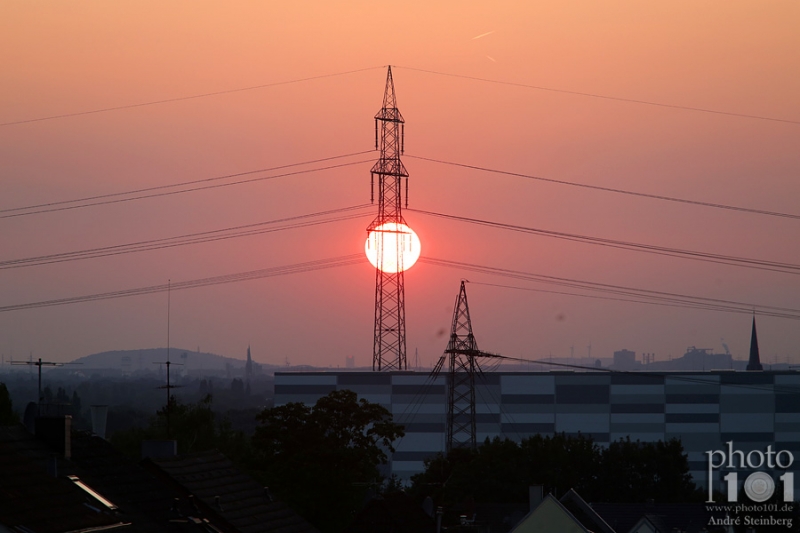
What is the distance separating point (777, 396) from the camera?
160m

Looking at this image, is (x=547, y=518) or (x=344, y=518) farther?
(x=344, y=518)

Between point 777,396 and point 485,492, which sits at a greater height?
point 777,396

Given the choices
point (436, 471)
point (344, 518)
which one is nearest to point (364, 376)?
point (436, 471)

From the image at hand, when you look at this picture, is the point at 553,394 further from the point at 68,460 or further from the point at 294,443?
the point at 68,460

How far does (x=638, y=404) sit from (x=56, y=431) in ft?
456

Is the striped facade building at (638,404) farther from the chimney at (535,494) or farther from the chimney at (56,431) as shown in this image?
the chimney at (56,431)

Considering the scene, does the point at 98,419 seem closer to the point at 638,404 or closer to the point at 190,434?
the point at 190,434

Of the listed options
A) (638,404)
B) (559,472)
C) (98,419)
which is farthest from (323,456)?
(638,404)

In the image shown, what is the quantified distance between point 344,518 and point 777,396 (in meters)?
116

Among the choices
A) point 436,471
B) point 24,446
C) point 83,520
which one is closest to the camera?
point 83,520

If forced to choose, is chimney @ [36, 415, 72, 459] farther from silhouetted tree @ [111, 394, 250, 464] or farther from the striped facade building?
the striped facade building

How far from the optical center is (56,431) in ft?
99.0

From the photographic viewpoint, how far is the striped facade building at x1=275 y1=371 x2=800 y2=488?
158250 millimetres

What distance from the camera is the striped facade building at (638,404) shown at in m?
158
